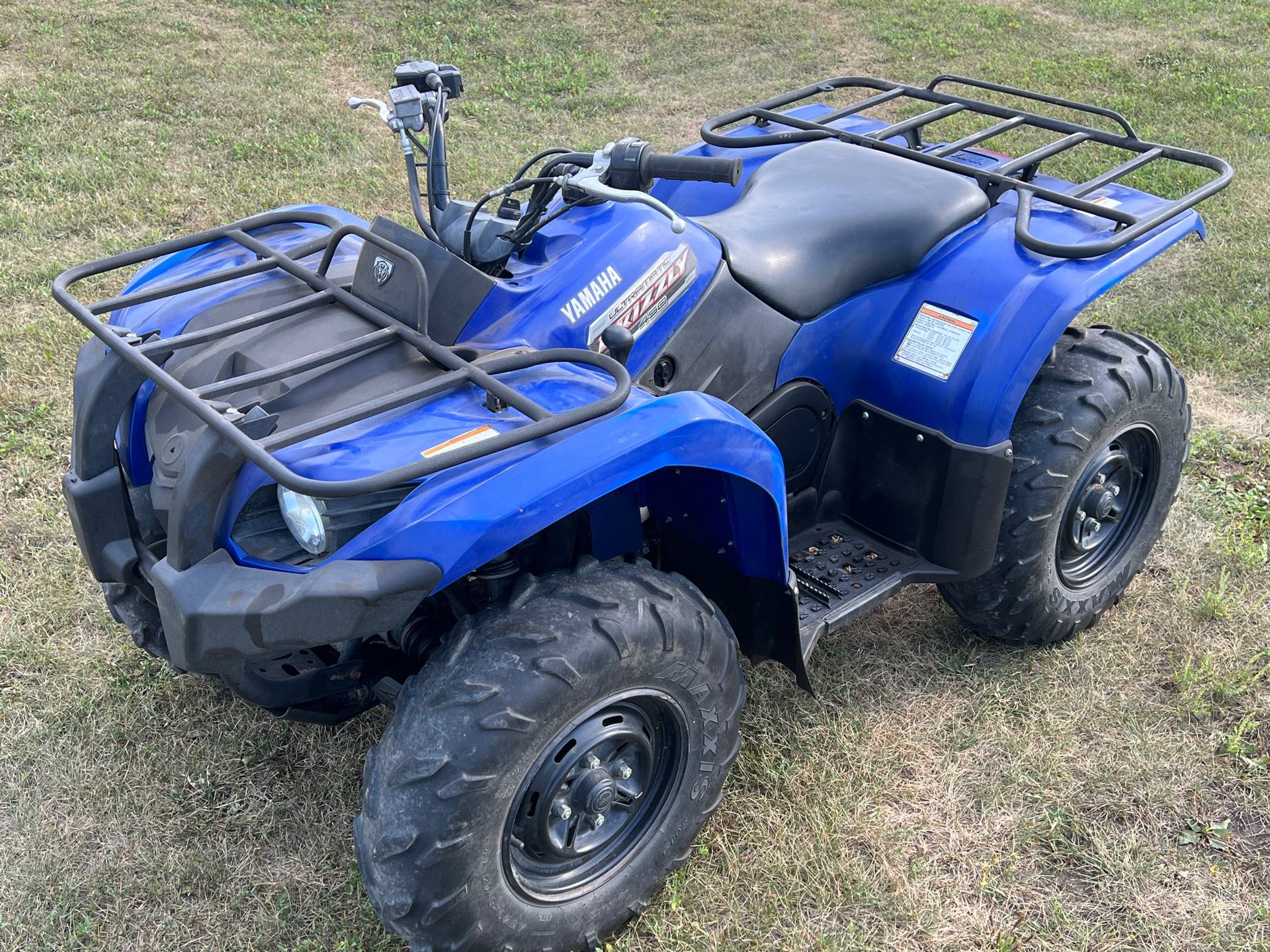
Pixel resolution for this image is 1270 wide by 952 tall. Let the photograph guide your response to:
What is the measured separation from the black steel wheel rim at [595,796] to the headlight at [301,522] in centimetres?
60

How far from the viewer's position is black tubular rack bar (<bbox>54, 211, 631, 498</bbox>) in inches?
78.5

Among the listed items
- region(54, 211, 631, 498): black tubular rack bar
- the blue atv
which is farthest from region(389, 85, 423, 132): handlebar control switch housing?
region(54, 211, 631, 498): black tubular rack bar

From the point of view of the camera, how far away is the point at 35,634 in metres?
3.51

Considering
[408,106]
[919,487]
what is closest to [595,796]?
[919,487]

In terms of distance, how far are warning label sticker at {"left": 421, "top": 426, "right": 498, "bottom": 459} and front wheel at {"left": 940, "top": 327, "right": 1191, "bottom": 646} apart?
1576 mm

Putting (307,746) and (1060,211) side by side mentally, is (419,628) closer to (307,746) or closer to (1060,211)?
(307,746)

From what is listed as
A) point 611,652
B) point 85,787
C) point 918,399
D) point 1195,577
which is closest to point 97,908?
point 85,787

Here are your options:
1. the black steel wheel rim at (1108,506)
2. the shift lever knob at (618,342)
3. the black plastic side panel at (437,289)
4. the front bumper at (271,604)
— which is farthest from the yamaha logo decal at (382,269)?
the black steel wheel rim at (1108,506)

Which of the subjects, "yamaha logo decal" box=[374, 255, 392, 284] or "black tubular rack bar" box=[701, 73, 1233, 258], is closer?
"yamaha logo decal" box=[374, 255, 392, 284]

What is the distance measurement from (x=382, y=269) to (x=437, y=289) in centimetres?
14

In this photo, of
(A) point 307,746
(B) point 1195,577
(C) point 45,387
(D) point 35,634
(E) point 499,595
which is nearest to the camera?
(E) point 499,595

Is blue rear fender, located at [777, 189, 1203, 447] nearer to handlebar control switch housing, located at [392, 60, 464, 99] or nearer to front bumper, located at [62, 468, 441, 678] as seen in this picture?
handlebar control switch housing, located at [392, 60, 464, 99]

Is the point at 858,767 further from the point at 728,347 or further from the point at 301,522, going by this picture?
the point at 301,522

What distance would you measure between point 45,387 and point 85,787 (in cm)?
229
